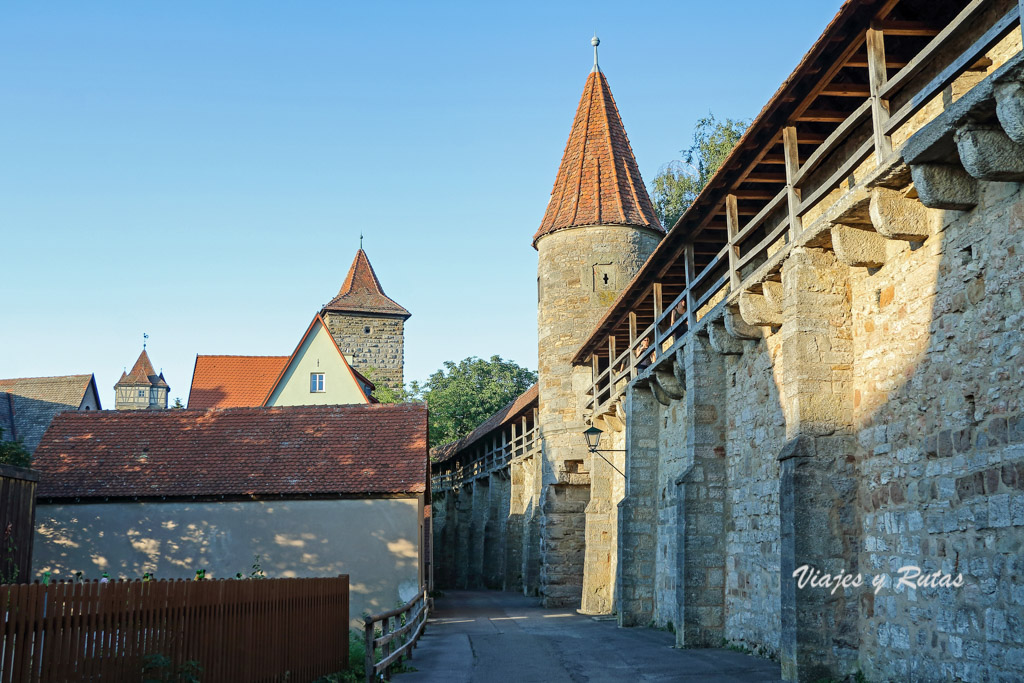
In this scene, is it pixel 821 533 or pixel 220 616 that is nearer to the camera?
pixel 220 616

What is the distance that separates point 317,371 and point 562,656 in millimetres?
24648

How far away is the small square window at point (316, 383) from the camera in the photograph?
36812 mm

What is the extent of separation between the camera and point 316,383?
121 ft

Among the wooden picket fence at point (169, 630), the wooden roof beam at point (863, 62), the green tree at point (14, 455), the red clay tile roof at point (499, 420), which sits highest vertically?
the wooden roof beam at point (863, 62)

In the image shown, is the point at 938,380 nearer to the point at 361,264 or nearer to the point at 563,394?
the point at 563,394

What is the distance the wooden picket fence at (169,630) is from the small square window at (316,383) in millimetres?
24918

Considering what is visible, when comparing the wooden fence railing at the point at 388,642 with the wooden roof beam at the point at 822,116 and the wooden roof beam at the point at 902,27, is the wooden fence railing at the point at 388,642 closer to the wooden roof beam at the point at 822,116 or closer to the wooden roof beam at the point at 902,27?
the wooden roof beam at the point at 822,116

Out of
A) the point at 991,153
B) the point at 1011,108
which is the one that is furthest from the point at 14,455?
the point at 1011,108

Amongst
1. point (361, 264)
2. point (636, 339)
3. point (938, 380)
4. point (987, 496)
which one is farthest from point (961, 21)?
point (361, 264)

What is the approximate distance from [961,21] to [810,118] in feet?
10.9

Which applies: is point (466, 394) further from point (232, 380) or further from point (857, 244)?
point (857, 244)

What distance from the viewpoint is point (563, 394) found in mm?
27297

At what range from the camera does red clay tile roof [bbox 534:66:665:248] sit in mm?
27547

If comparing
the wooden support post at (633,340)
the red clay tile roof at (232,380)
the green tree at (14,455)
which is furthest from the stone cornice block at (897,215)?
the red clay tile roof at (232,380)
